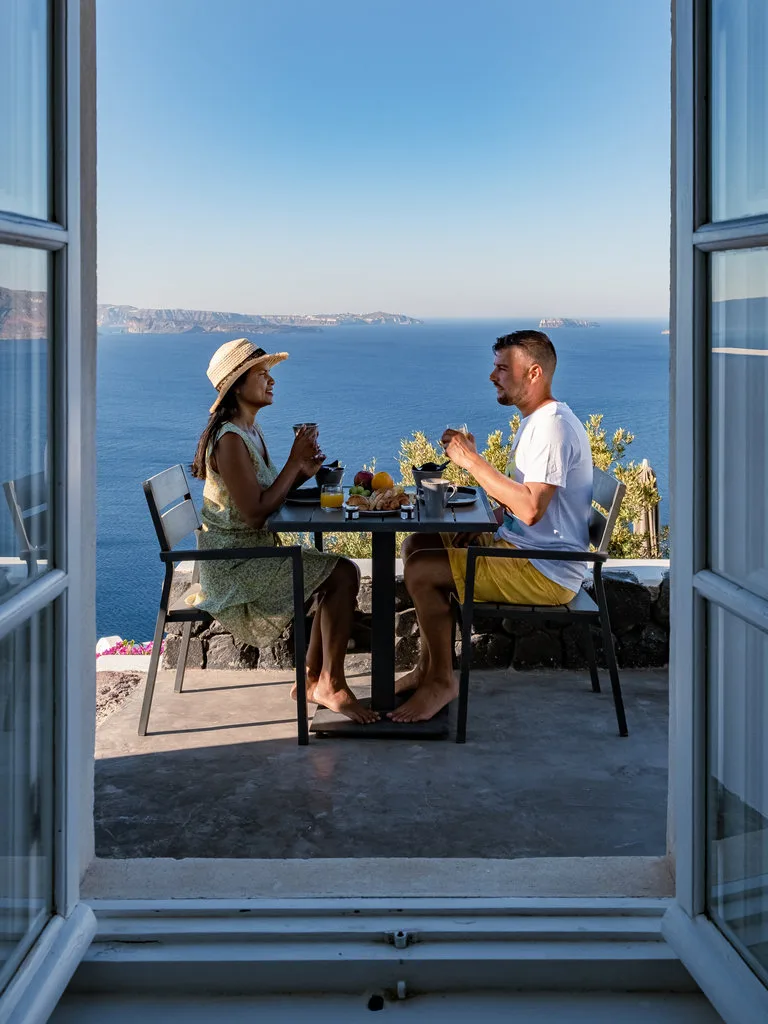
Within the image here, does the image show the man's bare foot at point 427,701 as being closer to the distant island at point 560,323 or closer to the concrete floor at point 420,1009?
the concrete floor at point 420,1009

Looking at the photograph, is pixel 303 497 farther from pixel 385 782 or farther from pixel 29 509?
pixel 29 509

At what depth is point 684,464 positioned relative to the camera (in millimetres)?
1857

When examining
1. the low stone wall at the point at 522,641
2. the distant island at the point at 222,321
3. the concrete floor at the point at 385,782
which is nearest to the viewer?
the concrete floor at the point at 385,782

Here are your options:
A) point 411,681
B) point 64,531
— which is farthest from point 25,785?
point 411,681

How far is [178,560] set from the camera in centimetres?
346

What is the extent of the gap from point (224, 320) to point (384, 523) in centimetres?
4785

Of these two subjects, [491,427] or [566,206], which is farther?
[566,206]

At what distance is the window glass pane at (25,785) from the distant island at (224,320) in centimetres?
4593

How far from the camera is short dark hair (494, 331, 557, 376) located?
3.63 m

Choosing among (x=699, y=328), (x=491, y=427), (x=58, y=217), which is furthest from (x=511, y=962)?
(x=491, y=427)

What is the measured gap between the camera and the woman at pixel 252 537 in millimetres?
3562

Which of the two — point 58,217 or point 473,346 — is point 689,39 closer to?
point 58,217

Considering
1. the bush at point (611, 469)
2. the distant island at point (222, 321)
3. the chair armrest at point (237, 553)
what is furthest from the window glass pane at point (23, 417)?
the distant island at point (222, 321)

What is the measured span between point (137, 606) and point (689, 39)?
2805cm
